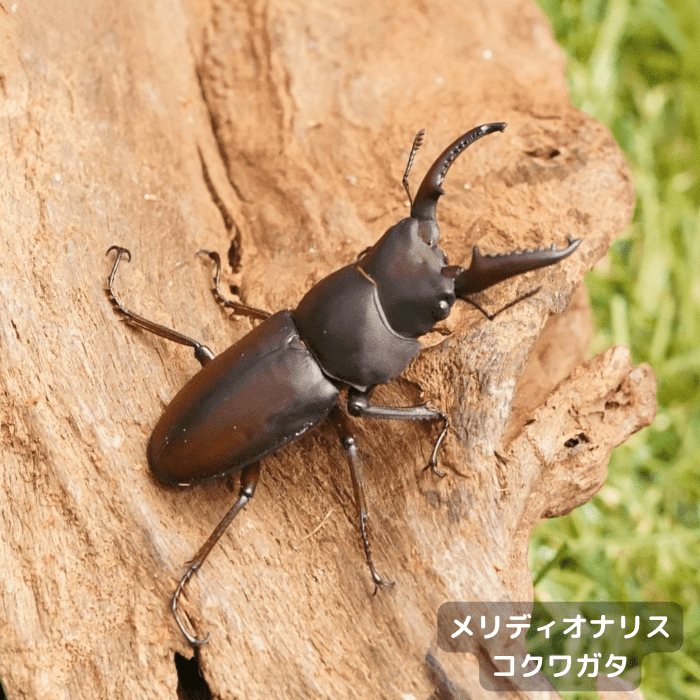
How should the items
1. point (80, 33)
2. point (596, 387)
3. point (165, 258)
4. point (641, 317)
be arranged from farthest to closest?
point (641, 317)
point (80, 33)
point (165, 258)
point (596, 387)

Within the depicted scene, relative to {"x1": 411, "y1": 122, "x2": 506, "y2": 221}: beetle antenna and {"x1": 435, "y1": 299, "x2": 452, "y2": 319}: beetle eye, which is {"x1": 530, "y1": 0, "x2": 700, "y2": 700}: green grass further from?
{"x1": 411, "y1": 122, "x2": 506, "y2": 221}: beetle antenna

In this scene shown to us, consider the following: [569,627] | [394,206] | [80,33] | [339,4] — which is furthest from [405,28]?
[569,627]

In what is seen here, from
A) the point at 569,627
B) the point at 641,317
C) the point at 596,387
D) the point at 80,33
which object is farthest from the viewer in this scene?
the point at 641,317

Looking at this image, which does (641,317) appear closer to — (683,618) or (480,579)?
(683,618)

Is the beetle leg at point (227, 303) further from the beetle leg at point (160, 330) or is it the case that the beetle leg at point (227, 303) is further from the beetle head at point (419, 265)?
the beetle head at point (419, 265)

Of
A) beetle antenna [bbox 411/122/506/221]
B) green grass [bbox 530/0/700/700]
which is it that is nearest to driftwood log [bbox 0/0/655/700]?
beetle antenna [bbox 411/122/506/221]

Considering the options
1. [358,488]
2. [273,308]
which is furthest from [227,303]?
[358,488]

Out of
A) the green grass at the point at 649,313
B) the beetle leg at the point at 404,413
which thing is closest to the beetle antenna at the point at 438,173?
the beetle leg at the point at 404,413
